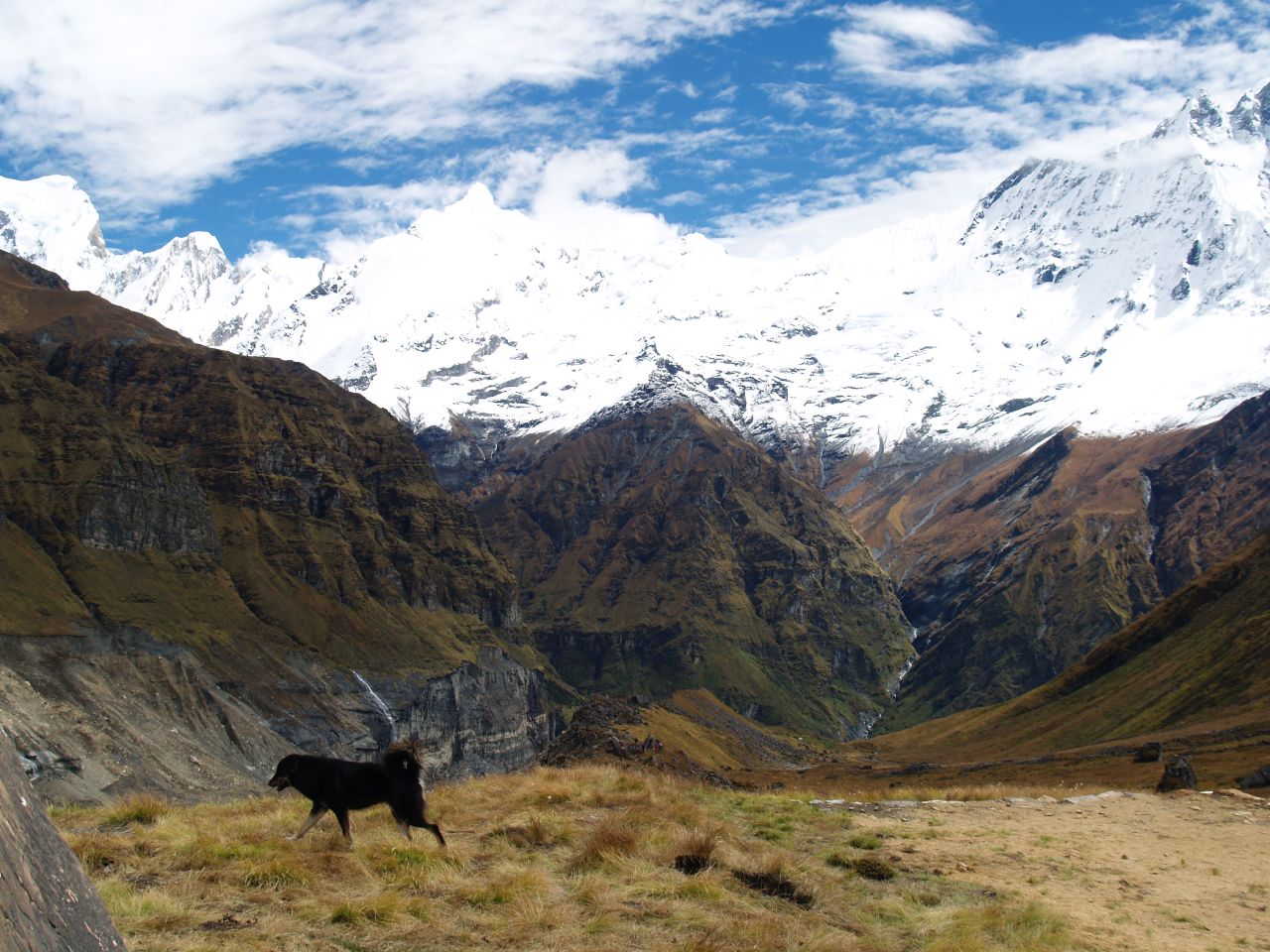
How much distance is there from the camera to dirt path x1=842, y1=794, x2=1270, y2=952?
18797 mm

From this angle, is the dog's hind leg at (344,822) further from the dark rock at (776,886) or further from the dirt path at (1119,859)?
the dirt path at (1119,859)

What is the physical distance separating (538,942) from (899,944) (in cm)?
500

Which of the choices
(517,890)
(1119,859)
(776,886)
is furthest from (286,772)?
(1119,859)

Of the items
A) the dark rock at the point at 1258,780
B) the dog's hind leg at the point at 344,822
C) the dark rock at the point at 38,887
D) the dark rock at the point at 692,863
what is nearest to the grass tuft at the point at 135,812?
the dog's hind leg at the point at 344,822

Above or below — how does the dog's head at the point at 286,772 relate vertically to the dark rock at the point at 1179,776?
above

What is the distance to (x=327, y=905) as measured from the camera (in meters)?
16.1

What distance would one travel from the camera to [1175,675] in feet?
532

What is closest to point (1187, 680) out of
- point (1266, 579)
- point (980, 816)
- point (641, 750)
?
point (1266, 579)

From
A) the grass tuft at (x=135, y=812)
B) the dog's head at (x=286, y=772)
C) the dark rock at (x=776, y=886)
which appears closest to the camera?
the dark rock at (x=776, y=886)

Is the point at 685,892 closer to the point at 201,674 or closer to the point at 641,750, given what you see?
the point at 641,750

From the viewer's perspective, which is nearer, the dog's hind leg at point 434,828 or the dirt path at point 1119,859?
→ the dirt path at point 1119,859

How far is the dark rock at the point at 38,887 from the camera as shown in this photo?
9.05 m

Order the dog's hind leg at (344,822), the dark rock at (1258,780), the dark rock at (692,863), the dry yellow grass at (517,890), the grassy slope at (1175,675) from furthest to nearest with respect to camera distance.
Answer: the grassy slope at (1175,675)
the dark rock at (1258,780)
the dog's hind leg at (344,822)
the dark rock at (692,863)
the dry yellow grass at (517,890)

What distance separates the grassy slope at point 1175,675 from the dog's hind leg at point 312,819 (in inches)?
4830
